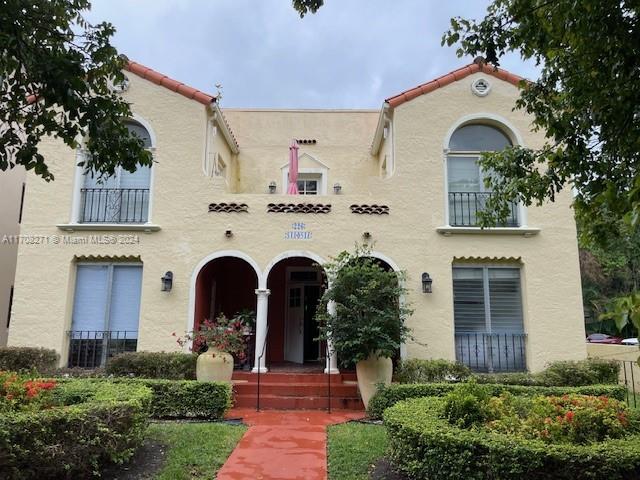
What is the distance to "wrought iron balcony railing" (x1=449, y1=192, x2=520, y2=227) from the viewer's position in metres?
12.3

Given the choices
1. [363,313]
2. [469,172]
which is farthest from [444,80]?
[363,313]

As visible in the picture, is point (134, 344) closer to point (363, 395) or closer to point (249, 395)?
point (249, 395)

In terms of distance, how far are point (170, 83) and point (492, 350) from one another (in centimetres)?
968

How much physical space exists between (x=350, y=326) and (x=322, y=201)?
340cm

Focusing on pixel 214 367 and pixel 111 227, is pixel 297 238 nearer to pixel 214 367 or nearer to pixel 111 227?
pixel 214 367

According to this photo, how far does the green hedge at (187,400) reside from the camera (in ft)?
29.5

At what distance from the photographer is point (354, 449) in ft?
22.4

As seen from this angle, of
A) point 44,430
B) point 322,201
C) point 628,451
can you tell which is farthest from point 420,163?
point 44,430

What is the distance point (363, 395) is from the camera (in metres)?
10.0

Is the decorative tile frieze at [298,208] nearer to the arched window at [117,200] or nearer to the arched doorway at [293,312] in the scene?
the arched doorway at [293,312]

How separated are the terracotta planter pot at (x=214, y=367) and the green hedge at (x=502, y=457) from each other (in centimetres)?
528

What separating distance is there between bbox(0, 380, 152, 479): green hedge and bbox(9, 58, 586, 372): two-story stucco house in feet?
18.6

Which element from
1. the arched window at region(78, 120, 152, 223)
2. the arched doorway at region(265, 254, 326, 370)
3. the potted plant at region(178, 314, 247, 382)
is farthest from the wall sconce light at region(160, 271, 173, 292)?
the arched doorway at region(265, 254, 326, 370)

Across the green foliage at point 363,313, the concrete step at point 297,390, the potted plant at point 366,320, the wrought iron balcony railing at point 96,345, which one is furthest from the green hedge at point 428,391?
the wrought iron balcony railing at point 96,345
